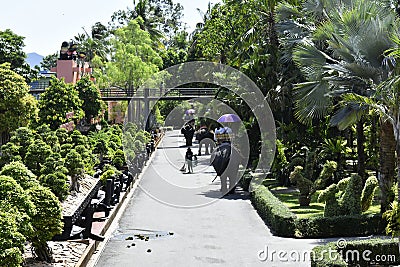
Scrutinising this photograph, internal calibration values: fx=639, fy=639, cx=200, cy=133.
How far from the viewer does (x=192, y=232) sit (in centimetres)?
1486

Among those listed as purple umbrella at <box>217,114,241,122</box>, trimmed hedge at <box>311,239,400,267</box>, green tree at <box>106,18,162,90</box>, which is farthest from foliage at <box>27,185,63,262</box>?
green tree at <box>106,18,162,90</box>

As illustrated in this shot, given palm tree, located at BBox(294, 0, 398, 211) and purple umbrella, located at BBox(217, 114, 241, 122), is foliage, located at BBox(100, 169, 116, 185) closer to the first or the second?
palm tree, located at BBox(294, 0, 398, 211)

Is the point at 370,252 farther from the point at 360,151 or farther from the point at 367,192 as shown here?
the point at 360,151

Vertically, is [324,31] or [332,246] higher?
[324,31]

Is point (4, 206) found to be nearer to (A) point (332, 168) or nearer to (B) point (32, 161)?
(B) point (32, 161)

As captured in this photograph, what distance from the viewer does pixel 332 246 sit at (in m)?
11.0

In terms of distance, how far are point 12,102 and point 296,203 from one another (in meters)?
11.2

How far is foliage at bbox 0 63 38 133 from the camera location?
2319 centimetres

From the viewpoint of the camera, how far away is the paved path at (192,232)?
40.3ft

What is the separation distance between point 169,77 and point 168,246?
37.6 m

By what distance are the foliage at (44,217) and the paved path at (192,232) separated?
5.15ft

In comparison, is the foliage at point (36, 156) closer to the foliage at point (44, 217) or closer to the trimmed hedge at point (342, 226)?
the foliage at point (44, 217)

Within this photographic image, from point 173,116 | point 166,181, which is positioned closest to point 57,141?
point 166,181

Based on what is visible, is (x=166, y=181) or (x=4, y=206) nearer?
(x=4, y=206)
